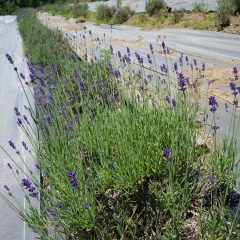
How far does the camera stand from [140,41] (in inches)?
317

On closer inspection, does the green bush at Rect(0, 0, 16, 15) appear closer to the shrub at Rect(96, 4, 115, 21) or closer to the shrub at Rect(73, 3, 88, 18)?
the shrub at Rect(73, 3, 88, 18)

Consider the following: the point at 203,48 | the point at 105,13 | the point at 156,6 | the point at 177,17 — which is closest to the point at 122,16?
the point at 156,6

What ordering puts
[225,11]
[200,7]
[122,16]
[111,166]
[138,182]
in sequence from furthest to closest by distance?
1. [122,16]
2. [200,7]
3. [225,11]
4. [138,182]
5. [111,166]

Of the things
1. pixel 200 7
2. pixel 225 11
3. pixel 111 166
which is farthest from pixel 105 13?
pixel 111 166

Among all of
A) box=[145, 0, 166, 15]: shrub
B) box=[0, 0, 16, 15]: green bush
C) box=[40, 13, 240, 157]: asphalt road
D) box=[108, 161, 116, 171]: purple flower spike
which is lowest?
box=[0, 0, 16, 15]: green bush

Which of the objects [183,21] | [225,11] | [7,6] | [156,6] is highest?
[225,11]

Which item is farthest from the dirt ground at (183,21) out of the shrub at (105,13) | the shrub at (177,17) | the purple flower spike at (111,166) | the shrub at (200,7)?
the purple flower spike at (111,166)

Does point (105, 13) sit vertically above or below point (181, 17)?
below

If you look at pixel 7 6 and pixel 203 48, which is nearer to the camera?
pixel 203 48

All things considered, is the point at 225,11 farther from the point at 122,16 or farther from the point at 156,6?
the point at 122,16

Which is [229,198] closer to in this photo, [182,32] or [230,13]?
[182,32]

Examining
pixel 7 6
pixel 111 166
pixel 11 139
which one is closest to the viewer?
pixel 111 166

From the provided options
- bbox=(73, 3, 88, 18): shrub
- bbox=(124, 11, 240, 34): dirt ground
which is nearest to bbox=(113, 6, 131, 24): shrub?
Answer: bbox=(124, 11, 240, 34): dirt ground

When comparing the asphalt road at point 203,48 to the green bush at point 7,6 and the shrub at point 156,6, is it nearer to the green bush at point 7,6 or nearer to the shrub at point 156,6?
the shrub at point 156,6
